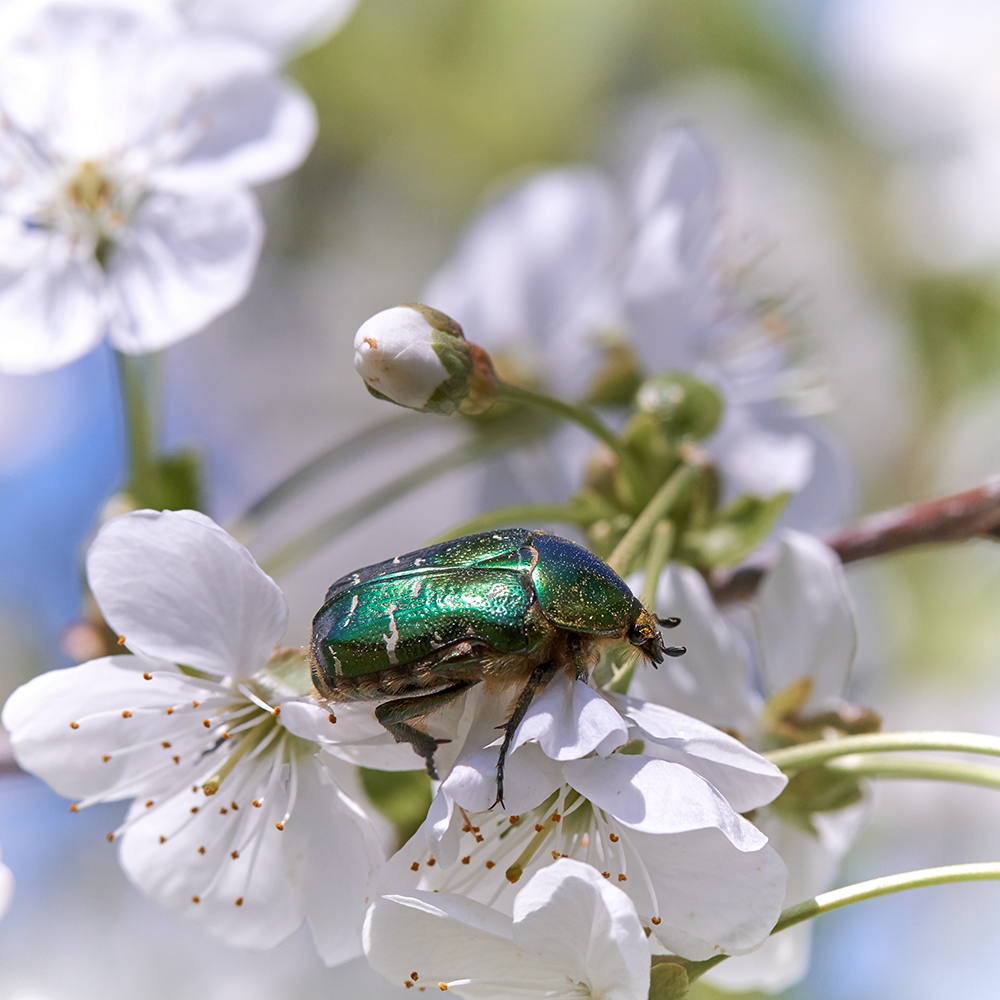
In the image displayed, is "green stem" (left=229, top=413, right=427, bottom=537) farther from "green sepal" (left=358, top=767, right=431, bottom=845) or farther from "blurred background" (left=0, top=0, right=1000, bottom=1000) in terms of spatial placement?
"blurred background" (left=0, top=0, right=1000, bottom=1000)

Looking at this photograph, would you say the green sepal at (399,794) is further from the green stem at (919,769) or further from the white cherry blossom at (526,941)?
the green stem at (919,769)

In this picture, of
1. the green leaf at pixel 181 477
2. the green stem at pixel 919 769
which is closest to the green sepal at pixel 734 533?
the green stem at pixel 919 769

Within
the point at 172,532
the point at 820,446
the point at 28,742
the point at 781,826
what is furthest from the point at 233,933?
the point at 820,446

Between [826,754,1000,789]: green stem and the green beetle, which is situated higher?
the green beetle

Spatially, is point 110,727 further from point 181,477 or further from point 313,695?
point 181,477

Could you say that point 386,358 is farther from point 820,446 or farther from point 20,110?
point 820,446

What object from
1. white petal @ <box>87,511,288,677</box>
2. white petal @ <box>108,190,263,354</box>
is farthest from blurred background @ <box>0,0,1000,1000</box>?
white petal @ <box>87,511,288,677</box>
